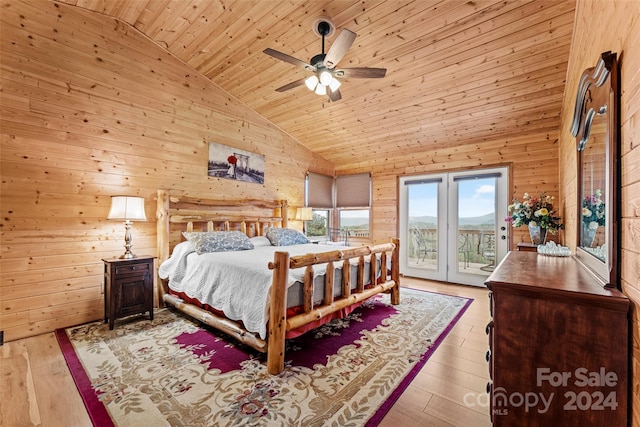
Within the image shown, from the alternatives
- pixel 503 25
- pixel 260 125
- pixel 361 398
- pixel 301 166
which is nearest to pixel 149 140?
pixel 260 125

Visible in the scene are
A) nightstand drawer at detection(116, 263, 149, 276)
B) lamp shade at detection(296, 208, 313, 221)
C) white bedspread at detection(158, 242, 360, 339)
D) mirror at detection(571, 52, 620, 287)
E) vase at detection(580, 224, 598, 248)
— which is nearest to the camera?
mirror at detection(571, 52, 620, 287)

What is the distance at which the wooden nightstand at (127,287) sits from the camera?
2.94 meters

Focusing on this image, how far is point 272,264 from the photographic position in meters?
2.11

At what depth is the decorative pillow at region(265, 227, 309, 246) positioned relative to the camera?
431cm

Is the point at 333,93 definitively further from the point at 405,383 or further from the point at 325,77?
the point at 405,383

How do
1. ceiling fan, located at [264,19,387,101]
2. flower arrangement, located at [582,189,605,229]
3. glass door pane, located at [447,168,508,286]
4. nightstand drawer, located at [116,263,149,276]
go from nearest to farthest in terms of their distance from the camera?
flower arrangement, located at [582,189,605,229] < ceiling fan, located at [264,19,387,101] < nightstand drawer, located at [116,263,149,276] < glass door pane, located at [447,168,508,286]

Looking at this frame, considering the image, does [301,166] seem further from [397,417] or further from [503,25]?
[397,417]

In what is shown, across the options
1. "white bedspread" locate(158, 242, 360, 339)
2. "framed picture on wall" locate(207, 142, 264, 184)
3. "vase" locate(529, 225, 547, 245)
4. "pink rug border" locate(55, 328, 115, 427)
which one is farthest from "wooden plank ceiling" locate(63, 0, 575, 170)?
"pink rug border" locate(55, 328, 115, 427)

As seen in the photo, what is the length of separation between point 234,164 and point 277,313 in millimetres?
3158

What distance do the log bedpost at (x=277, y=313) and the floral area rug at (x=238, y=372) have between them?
0.11 metres

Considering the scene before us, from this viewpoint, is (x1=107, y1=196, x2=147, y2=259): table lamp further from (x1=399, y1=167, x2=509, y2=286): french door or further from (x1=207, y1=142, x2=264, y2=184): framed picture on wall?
(x1=399, y1=167, x2=509, y2=286): french door

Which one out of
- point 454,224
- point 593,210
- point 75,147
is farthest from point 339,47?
point 454,224

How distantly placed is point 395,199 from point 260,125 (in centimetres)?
305

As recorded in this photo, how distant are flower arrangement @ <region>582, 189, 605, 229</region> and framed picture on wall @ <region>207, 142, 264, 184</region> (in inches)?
170
